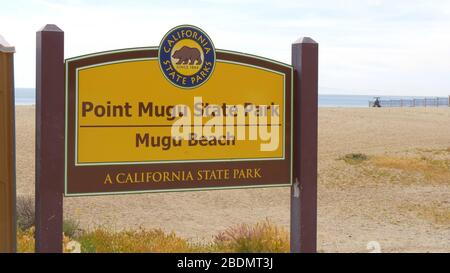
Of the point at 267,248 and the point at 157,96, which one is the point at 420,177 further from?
the point at 157,96

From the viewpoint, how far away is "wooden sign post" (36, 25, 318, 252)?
805 cm

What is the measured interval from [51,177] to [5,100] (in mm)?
1019

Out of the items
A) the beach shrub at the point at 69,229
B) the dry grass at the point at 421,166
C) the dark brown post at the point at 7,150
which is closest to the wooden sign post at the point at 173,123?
the dark brown post at the point at 7,150

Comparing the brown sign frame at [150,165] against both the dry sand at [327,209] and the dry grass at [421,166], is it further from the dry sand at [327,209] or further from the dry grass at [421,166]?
the dry grass at [421,166]

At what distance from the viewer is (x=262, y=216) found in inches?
676

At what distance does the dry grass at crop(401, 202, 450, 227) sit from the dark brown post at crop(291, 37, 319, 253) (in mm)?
7929

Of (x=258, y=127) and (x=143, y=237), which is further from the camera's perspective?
(x=143, y=237)

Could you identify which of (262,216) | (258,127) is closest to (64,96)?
(258,127)

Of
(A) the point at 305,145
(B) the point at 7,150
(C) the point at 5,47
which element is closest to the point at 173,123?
(A) the point at 305,145

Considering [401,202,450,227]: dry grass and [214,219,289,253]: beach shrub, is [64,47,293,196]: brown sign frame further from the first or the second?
[401,202,450,227]: dry grass

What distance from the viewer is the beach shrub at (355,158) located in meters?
24.7

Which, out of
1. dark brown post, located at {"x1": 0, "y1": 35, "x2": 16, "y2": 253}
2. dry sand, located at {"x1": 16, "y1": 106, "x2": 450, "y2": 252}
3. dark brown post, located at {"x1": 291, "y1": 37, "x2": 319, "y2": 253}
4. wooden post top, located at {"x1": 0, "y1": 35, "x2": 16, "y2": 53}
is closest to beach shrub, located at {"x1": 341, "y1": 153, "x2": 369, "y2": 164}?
dry sand, located at {"x1": 16, "y1": 106, "x2": 450, "y2": 252}

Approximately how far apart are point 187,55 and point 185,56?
1.3 inches

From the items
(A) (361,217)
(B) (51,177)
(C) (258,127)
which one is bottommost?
(A) (361,217)
